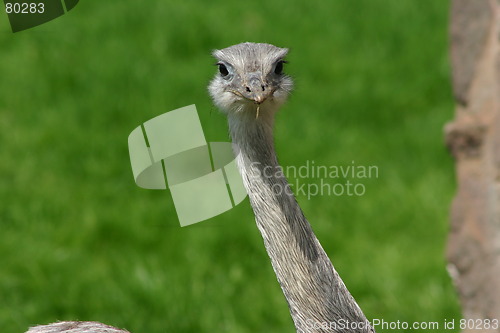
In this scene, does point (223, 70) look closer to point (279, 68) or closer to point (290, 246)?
point (279, 68)

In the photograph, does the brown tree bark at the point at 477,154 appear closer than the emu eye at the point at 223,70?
No

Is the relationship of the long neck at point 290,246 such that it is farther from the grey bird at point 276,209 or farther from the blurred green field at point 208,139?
the blurred green field at point 208,139

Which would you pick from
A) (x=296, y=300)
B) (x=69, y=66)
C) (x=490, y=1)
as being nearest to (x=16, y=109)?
(x=69, y=66)

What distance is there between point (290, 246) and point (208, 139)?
2.79m

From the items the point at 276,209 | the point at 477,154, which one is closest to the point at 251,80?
the point at 276,209

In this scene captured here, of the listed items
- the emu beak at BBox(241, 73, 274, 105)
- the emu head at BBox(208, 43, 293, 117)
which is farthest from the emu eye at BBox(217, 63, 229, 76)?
the emu beak at BBox(241, 73, 274, 105)

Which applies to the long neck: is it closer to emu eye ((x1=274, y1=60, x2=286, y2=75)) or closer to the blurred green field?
emu eye ((x1=274, y1=60, x2=286, y2=75))

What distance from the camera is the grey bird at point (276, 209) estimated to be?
82.9 inches

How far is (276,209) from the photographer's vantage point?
2.10 metres

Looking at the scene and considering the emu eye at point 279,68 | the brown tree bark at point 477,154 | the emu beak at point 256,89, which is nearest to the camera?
the emu beak at point 256,89

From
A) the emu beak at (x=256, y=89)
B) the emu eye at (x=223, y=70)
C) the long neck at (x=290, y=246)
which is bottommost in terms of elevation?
the long neck at (x=290, y=246)

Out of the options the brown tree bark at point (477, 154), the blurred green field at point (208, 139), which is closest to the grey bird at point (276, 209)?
the brown tree bark at point (477, 154)

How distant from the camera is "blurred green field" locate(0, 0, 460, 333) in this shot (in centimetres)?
402

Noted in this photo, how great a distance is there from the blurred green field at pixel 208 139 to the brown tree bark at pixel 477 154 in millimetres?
928
